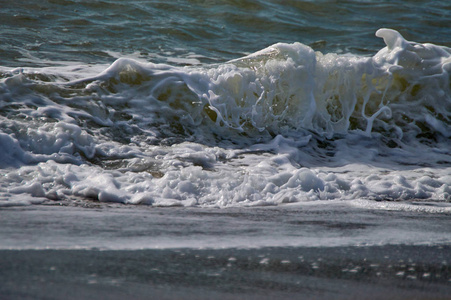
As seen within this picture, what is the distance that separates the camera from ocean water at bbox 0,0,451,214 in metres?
3.62

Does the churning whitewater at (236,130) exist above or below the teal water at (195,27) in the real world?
below

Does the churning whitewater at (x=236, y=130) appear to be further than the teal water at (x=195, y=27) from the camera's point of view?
No

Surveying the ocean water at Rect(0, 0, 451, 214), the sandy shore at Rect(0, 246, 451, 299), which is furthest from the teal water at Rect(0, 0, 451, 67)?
the sandy shore at Rect(0, 246, 451, 299)

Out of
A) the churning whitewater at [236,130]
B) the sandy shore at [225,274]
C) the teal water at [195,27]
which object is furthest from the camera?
the teal water at [195,27]

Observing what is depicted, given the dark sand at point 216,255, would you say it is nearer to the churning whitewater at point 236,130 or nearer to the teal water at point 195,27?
the churning whitewater at point 236,130

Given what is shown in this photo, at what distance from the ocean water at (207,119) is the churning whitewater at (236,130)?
1cm

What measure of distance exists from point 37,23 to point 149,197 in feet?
19.0

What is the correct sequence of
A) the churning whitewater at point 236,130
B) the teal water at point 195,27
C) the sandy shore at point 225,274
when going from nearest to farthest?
the sandy shore at point 225,274, the churning whitewater at point 236,130, the teal water at point 195,27

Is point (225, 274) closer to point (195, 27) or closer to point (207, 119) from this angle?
point (207, 119)

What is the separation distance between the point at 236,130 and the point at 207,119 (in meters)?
0.31

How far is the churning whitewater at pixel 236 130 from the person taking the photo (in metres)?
3.61

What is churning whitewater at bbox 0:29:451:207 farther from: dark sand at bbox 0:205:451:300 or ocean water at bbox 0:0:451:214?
dark sand at bbox 0:205:451:300

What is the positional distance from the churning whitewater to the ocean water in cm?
1

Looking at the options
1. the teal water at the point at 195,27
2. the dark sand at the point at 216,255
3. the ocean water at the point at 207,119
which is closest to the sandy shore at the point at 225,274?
the dark sand at the point at 216,255
